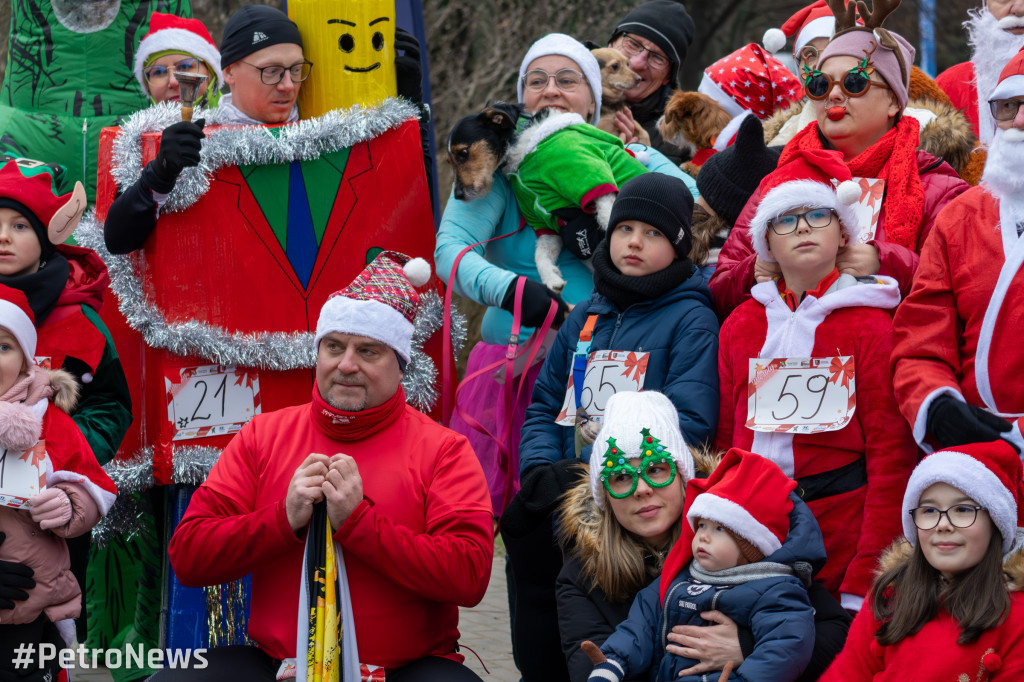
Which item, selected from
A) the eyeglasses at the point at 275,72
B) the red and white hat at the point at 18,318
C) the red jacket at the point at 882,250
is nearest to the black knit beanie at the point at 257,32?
the eyeglasses at the point at 275,72

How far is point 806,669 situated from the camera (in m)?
3.56

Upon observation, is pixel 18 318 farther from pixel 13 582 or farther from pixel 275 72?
pixel 275 72

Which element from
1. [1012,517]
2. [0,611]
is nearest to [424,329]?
[0,611]

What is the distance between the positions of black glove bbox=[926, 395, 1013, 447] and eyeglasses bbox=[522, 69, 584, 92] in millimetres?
2194

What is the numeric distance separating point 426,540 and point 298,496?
391 mm

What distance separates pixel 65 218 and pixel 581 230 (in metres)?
1.82

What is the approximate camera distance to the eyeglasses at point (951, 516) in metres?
3.25

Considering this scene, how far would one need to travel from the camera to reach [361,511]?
371 cm

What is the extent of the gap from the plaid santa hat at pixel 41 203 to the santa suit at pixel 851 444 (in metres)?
2.40

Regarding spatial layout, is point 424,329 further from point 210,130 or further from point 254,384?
A: point 210,130

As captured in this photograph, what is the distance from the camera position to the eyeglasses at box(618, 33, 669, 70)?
598cm

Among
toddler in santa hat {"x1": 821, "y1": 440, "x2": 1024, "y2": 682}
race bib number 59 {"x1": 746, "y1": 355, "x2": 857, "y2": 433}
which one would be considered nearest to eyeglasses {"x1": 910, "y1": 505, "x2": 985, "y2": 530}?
toddler in santa hat {"x1": 821, "y1": 440, "x2": 1024, "y2": 682}

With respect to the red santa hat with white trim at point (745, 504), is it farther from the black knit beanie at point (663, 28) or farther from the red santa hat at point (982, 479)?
the black knit beanie at point (663, 28)

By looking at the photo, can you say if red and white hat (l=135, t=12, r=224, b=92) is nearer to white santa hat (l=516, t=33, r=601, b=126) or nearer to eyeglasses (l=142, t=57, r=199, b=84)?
eyeglasses (l=142, t=57, r=199, b=84)
